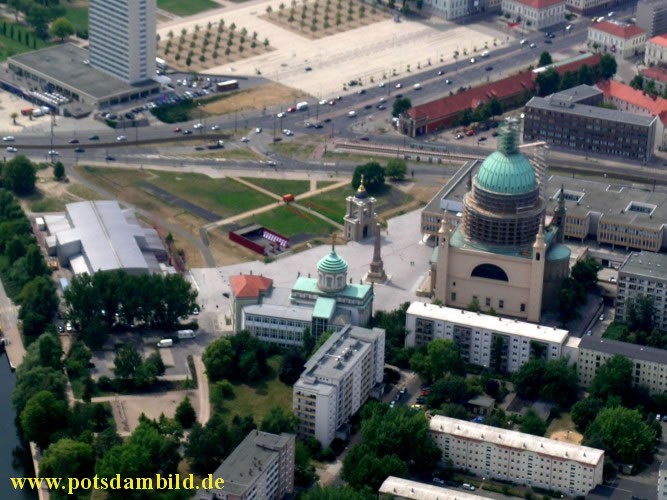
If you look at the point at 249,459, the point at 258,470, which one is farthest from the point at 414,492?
the point at 249,459

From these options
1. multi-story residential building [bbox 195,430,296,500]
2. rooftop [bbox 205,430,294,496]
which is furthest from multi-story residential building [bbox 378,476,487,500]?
rooftop [bbox 205,430,294,496]

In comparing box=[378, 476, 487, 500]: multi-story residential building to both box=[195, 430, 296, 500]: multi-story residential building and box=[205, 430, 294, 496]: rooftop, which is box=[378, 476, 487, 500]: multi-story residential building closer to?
box=[195, 430, 296, 500]: multi-story residential building

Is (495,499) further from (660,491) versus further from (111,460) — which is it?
(111,460)

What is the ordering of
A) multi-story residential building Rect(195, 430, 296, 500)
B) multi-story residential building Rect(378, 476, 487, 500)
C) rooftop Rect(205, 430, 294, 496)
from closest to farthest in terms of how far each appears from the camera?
1. multi-story residential building Rect(195, 430, 296, 500)
2. rooftop Rect(205, 430, 294, 496)
3. multi-story residential building Rect(378, 476, 487, 500)

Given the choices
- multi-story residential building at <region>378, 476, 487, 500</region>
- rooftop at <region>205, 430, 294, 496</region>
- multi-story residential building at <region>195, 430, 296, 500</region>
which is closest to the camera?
multi-story residential building at <region>195, 430, 296, 500</region>

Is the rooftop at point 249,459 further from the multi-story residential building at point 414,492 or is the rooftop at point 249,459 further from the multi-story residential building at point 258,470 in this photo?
the multi-story residential building at point 414,492

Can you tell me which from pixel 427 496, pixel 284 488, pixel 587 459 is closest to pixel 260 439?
pixel 284 488

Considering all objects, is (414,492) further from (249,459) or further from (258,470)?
(249,459)
